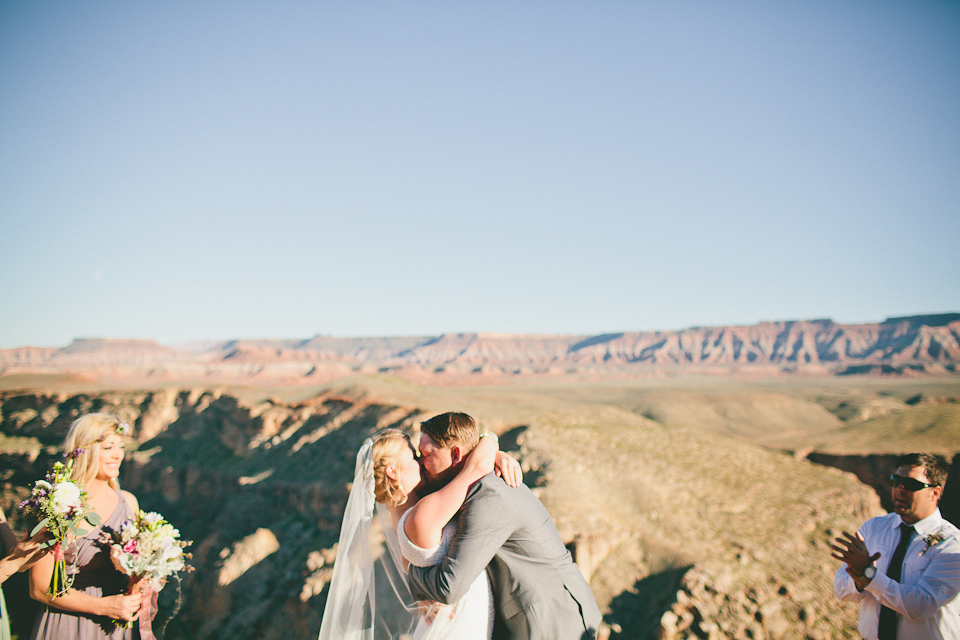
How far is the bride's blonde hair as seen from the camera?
9.60ft

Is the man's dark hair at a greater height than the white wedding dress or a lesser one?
greater

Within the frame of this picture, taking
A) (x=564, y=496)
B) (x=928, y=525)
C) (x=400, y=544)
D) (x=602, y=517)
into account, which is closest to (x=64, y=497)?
(x=400, y=544)

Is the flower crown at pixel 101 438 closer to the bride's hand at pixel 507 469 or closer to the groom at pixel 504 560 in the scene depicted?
the groom at pixel 504 560

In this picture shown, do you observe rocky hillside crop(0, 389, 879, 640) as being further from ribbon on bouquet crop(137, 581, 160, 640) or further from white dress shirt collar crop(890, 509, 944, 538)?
white dress shirt collar crop(890, 509, 944, 538)

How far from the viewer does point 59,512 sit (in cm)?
327

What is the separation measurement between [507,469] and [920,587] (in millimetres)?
3141

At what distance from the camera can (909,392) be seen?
72062mm

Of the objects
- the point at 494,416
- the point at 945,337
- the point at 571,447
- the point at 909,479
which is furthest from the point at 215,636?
the point at 945,337

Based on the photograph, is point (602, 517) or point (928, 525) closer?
point (928, 525)

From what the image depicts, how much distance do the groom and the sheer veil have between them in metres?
0.77

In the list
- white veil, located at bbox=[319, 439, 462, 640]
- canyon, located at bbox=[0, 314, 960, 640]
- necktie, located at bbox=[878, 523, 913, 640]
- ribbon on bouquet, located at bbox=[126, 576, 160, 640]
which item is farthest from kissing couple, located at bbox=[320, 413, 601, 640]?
canyon, located at bbox=[0, 314, 960, 640]

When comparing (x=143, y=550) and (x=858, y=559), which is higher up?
(x=143, y=550)

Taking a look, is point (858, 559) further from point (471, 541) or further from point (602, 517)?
point (602, 517)

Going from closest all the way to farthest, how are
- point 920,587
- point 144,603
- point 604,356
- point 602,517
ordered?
point 920,587 < point 144,603 < point 602,517 < point 604,356
